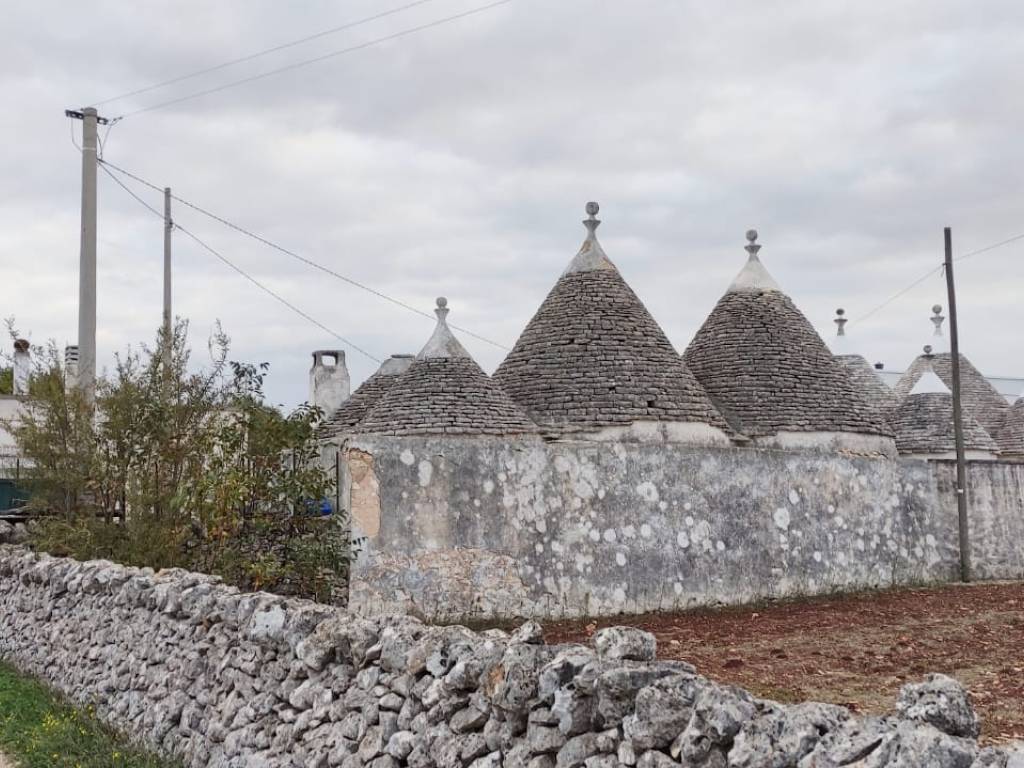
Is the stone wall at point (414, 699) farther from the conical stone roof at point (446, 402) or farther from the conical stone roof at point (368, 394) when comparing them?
the conical stone roof at point (368, 394)

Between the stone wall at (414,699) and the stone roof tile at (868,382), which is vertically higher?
the stone roof tile at (868,382)

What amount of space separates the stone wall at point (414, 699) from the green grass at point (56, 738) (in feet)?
0.56

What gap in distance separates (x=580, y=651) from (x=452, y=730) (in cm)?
73

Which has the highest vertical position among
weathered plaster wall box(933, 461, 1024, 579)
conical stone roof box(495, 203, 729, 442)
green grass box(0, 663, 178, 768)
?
conical stone roof box(495, 203, 729, 442)

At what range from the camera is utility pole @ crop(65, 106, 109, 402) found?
496 inches

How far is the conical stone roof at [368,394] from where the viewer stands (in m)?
20.9

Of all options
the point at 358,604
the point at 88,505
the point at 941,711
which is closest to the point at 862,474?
the point at 358,604

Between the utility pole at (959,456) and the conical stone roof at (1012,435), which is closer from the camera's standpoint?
the utility pole at (959,456)

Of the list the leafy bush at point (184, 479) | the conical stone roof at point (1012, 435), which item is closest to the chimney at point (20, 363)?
the leafy bush at point (184, 479)

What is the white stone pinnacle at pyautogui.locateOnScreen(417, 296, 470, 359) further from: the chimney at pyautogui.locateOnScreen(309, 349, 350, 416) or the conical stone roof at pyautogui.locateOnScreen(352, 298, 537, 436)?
the chimney at pyautogui.locateOnScreen(309, 349, 350, 416)

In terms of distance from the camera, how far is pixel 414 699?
4.84 metres

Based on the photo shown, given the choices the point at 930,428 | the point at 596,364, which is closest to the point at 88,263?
the point at 596,364

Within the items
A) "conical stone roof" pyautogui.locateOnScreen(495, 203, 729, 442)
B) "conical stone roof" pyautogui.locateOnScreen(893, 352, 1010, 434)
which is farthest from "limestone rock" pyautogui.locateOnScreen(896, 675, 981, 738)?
"conical stone roof" pyautogui.locateOnScreen(893, 352, 1010, 434)

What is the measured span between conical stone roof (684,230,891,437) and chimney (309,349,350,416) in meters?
9.78
